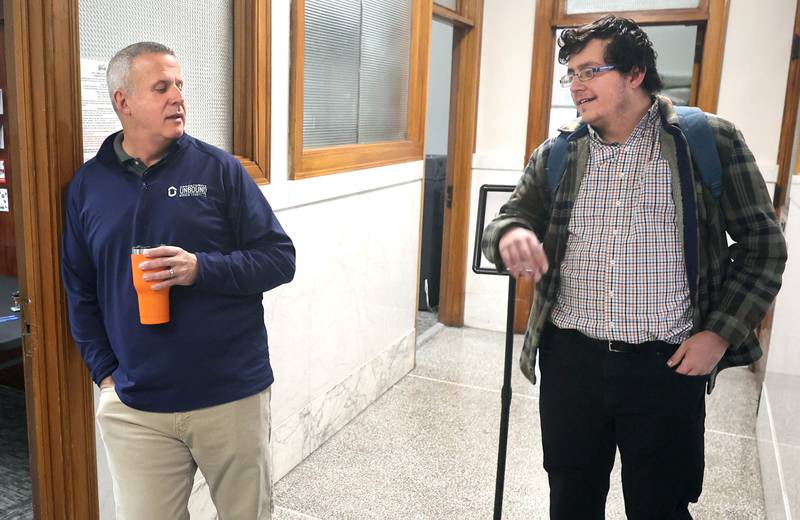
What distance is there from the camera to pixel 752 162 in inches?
61.9

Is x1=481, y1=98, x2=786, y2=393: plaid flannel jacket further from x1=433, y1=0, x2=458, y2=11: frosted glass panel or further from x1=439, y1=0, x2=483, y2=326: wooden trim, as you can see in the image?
x1=439, y1=0, x2=483, y2=326: wooden trim

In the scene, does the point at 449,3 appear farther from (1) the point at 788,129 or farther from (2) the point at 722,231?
(2) the point at 722,231

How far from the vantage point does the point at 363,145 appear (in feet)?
10.5

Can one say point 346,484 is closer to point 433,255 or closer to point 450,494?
point 450,494

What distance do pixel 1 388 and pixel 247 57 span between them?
2.33 metres

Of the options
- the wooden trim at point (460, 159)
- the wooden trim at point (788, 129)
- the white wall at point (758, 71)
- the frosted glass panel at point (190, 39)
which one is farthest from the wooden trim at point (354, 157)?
the wooden trim at point (788, 129)

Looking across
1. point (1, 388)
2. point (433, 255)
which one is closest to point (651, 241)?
point (1, 388)

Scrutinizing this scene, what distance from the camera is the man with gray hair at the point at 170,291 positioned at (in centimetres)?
151

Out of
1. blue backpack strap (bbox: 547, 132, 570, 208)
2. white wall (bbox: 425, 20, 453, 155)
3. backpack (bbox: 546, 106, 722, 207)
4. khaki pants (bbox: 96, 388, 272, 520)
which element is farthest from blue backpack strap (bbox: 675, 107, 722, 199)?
white wall (bbox: 425, 20, 453, 155)

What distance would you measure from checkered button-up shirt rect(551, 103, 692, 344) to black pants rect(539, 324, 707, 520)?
0.07 meters

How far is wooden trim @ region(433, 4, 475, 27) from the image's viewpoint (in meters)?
4.01

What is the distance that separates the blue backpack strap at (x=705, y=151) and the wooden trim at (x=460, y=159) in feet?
10.3

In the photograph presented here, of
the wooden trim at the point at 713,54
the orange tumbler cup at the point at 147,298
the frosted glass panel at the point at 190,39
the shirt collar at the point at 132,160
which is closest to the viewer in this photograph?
the orange tumbler cup at the point at 147,298

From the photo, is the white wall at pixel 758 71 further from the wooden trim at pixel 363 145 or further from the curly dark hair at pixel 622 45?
the curly dark hair at pixel 622 45
